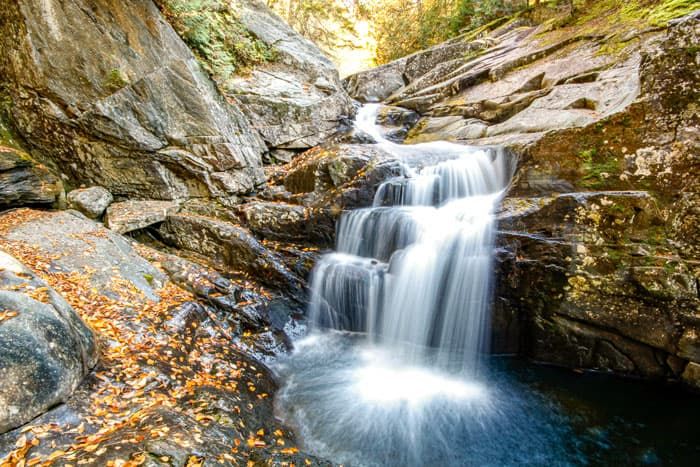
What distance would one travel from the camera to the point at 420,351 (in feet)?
21.5

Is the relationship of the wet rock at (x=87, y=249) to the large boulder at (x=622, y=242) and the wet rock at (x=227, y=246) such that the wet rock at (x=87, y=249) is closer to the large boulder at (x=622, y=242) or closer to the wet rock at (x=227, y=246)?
the wet rock at (x=227, y=246)

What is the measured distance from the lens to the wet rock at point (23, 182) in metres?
6.38

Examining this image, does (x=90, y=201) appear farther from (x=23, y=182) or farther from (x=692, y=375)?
(x=692, y=375)

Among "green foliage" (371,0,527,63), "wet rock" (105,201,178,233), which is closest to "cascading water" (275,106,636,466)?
"wet rock" (105,201,178,233)

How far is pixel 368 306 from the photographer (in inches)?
282

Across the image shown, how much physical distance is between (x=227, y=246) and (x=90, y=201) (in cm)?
315

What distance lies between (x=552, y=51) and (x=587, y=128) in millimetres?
7744

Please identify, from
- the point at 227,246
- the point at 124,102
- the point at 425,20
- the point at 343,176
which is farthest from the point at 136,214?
the point at 425,20

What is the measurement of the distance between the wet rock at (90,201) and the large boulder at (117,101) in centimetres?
43

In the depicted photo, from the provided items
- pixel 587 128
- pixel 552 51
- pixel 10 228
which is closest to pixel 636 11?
pixel 552 51

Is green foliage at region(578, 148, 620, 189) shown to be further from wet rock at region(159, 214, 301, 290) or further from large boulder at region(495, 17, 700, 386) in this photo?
wet rock at region(159, 214, 301, 290)

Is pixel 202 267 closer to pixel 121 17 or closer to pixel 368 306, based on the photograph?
pixel 368 306

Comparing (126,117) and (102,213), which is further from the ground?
(126,117)

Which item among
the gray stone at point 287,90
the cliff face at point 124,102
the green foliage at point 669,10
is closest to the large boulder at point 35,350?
the cliff face at point 124,102
